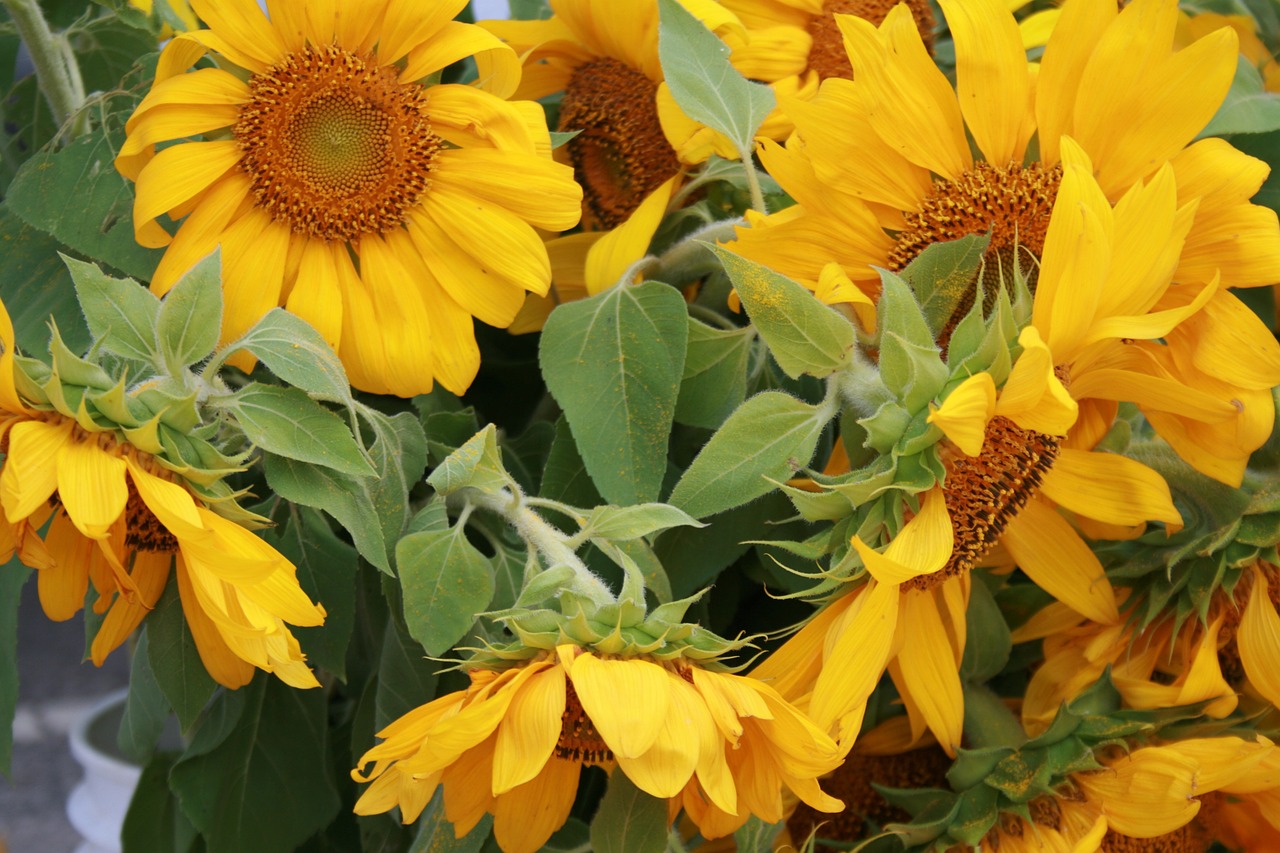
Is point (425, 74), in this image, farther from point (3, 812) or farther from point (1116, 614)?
point (3, 812)

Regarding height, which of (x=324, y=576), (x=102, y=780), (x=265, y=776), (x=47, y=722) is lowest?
(x=47, y=722)

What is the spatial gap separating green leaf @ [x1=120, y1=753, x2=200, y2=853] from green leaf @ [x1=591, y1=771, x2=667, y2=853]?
10.8 inches

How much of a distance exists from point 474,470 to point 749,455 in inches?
3.3

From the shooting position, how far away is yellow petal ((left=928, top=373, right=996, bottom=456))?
325 mm

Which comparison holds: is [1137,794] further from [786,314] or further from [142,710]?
[142,710]

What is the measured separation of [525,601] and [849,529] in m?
0.10

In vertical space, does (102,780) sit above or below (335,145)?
below

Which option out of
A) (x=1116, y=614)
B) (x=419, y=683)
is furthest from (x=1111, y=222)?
(x=419, y=683)

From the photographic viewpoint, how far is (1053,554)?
45 cm

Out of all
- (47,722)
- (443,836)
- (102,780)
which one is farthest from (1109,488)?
(47,722)

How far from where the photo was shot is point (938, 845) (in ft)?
1.46

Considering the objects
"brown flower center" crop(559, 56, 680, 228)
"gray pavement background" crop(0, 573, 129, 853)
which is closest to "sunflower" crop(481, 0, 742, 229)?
"brown flower center" crop(559, 56, 680, 228)

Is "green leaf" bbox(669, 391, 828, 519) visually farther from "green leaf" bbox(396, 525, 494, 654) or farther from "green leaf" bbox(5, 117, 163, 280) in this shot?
"green leaf" bbox(5, 117, 163, 280)

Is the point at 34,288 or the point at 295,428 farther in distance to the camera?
the point at 34,288
